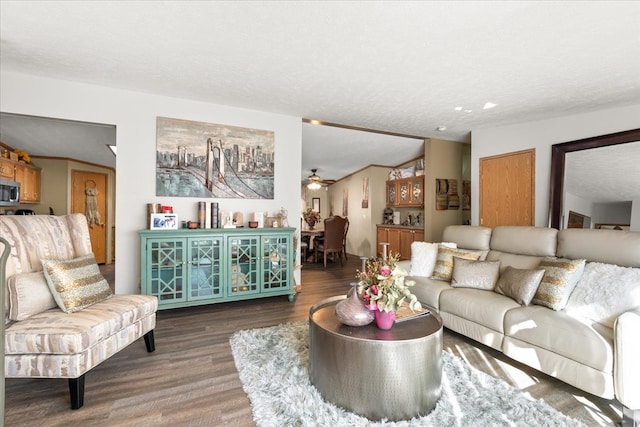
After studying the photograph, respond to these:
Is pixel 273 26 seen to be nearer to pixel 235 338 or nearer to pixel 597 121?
pixel 235 338

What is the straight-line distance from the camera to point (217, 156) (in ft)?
12.4

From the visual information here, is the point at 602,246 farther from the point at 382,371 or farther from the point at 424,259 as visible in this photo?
the point at 382,371

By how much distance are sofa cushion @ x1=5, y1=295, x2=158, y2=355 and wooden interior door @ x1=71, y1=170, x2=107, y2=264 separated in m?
5.21

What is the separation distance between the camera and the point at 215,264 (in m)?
3.42

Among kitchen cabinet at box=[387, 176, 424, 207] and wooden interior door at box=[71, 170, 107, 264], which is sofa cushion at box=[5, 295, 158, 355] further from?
kitchen cabinet at box=[387, 176, 424, 207]

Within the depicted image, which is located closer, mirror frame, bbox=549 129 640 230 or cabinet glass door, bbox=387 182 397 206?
mirror frame, bbox=549 129 640 230

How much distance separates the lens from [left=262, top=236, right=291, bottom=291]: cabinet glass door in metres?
3.68

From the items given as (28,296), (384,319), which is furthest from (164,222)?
(384,319)

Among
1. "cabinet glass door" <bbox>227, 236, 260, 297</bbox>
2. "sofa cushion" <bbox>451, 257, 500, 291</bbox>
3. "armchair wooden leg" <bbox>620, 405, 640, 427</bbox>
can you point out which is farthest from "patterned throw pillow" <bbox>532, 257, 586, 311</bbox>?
"cabinet glass door" <bbox>227, 236, 260, 297</bbox>

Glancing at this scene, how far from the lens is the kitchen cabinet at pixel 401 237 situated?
5.85m

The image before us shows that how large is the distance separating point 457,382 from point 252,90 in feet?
10.5

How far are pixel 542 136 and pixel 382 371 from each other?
4.04 meters

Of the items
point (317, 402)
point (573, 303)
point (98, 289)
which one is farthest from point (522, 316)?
point (98, 289)

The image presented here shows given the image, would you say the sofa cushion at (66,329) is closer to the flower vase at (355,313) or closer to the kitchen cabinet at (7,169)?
the flower vase at (355,313)
